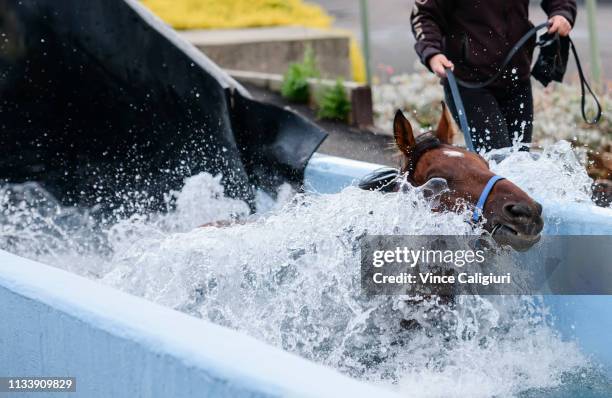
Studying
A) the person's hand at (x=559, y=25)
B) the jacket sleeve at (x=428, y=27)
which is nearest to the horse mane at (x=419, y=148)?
the jacket sleeve at (x=428, y=27)

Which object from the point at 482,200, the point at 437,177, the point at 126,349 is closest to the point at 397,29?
the point at 437,177

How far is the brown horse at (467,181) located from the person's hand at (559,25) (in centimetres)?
100

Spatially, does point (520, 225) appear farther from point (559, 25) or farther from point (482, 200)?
point (559, 25)

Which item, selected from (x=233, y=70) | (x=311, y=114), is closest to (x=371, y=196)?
(x=311, y=114)

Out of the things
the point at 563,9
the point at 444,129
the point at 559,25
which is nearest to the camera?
the point at 444,129

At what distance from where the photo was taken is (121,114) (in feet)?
17.8

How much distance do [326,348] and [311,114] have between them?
587 cm

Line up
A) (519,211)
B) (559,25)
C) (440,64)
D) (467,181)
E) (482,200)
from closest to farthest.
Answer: (519,211), (482,200), (467,181), (440,64), (559,25)

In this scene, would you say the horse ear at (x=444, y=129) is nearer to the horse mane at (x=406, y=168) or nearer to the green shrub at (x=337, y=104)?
the horse mane at (x=406, y=168)

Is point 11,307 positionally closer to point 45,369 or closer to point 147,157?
point 45,369

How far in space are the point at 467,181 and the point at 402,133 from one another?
38 centimetres

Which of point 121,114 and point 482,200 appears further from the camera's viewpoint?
point 121,114

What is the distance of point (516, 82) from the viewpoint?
4691 mm

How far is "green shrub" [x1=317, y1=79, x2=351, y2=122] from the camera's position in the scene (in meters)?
8.86
